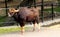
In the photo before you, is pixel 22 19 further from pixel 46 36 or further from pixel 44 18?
pixel 44 18

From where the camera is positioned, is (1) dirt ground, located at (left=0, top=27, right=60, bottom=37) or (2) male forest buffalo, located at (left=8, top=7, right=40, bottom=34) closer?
(1) dirt ground, located at (left=0, top=27, right=60, bottom=37)

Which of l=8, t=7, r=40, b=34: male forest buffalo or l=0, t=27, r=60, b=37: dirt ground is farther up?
l=8, t=7, r=40, b=34: male forest buffalo

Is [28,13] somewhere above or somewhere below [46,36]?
above

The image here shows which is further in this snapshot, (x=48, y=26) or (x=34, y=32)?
(x=48, y=26)

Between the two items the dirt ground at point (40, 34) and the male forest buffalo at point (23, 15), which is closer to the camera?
the dirt ground at point (40, 34)

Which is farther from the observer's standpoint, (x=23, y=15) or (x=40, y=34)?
(x=23, y=15)

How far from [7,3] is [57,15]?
3.94 metres

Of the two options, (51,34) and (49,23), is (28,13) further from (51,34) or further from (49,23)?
(49,23)

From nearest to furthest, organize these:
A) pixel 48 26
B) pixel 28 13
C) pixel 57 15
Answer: pixel 28 13 → pixel 48 26 → pixel 57 15

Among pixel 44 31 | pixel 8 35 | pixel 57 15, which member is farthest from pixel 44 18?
pixel 8 35

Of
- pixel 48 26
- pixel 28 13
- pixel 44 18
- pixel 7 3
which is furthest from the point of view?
pixel 7 3

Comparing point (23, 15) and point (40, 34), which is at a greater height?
point (23, 15)

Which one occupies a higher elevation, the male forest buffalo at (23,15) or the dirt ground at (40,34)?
the male forest buffalo at (23,15)

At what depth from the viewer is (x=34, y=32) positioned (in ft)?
41.3
